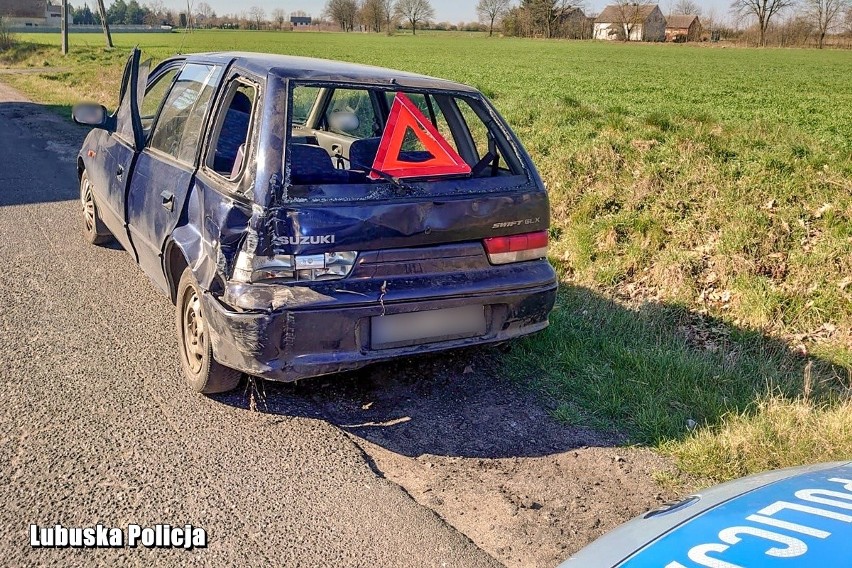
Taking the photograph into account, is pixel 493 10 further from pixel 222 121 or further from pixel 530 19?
pixel 222 121

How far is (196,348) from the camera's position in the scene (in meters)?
4.13

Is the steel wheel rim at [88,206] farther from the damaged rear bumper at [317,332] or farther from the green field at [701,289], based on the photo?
the damaged rear bumper at [317,332]

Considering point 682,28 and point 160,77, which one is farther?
point 682,28

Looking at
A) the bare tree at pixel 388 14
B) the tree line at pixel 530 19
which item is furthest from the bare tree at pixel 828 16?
the bare tree at pixel 388 14

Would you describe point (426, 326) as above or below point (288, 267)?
below

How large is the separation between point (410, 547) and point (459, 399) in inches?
54.5

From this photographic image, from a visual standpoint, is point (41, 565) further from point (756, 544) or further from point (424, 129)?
point (424, 129)

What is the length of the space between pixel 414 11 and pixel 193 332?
121476 millimetres

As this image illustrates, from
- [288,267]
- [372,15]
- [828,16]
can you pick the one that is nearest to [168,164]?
[288,267]

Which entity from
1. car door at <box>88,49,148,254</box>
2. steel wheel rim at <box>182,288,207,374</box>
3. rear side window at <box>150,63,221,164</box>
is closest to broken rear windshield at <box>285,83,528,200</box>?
rear side window at <box>150,63,221,164</box>

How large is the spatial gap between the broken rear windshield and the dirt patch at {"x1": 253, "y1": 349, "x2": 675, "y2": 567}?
1.17m

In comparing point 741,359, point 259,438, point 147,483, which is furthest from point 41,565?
point 741,359

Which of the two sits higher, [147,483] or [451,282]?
[451,282]

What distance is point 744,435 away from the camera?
371 centimetres
